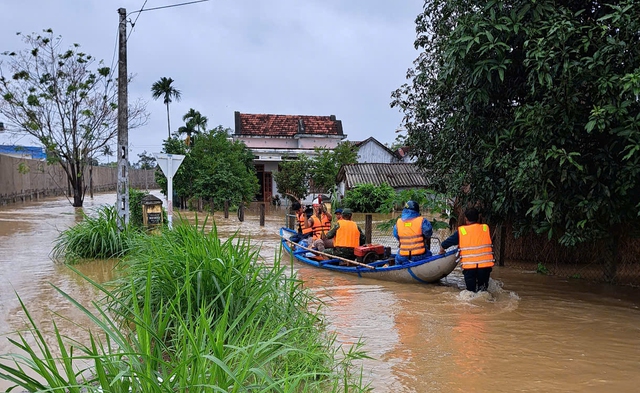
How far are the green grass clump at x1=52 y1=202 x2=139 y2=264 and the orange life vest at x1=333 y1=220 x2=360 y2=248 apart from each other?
398cm

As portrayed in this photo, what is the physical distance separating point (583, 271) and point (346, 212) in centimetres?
458

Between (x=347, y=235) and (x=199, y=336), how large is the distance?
25.3 ft

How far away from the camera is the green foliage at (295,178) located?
100 feet

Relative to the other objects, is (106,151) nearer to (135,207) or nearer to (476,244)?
(135,207)

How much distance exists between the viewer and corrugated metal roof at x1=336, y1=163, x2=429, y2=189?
2845 cm

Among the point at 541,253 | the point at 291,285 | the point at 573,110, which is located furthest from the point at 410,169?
the point at 291,285

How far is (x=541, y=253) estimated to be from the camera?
1148 cm

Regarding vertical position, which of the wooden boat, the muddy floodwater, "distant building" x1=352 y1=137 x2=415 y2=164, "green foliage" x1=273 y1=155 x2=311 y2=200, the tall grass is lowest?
the muddy floodwater

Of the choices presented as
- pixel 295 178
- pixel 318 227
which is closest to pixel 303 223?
pixel 318 227

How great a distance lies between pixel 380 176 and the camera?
29.1 metres

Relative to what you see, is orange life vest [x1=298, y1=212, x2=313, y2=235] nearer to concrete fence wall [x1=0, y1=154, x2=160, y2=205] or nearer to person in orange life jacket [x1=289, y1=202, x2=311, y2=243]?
person in orange life jacket [x1=289, y1=202, x2=311, y2=243]

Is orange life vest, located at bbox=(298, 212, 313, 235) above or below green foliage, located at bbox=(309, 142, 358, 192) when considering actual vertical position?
below

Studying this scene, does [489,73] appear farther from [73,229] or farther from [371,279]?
[73,229]

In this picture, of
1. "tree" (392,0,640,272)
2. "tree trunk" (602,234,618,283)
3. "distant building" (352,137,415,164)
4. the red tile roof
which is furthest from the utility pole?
"distant building" (352,137,415,164)
